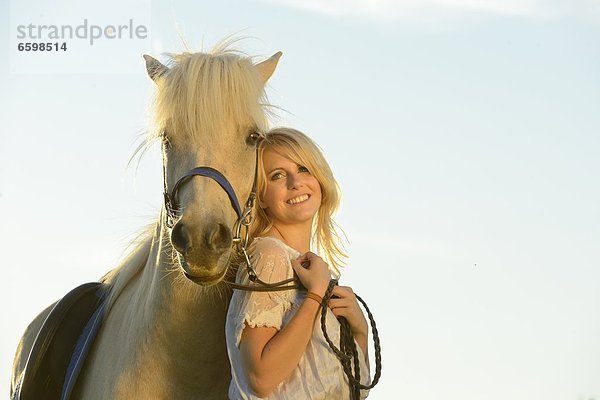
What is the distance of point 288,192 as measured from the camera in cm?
572

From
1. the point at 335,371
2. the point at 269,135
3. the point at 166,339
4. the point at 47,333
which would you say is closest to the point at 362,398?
the point at 335,371

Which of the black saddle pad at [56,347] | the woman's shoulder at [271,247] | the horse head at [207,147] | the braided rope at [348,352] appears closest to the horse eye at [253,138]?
the horse head at [207,147]

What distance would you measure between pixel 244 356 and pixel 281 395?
0.80 feet

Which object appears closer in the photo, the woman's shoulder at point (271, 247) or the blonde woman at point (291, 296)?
the blonde woman at point (291, 296)

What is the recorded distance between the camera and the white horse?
5461mm

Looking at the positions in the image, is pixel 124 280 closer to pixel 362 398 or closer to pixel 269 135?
pixel 269 135

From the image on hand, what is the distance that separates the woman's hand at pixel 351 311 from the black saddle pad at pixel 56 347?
151cm

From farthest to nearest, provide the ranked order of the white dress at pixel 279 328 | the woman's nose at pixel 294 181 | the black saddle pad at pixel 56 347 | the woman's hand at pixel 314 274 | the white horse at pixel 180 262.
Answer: the black saddle pad at pixel 56 347
the woman's nose at pixel 294 181
the white horse at pixel 180 262
the woman's hand at pixel 314 274
the white dress at pixel 279 328

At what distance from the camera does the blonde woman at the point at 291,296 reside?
204 inches

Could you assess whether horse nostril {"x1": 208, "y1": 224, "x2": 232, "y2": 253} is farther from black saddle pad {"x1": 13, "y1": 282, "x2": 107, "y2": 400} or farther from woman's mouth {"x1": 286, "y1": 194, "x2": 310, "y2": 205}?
black saddle pad {"x1": 13, "y1": 282, "x2": 107, "y2": 400}

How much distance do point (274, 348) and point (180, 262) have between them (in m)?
0.57

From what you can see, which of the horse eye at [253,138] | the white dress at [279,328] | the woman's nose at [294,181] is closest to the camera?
the white dress at [279,328]

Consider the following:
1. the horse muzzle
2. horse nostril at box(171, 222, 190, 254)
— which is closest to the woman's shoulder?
the horse muzzle

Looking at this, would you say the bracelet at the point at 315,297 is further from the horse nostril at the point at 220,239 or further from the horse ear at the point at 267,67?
the horse ear at the point at 267,67
